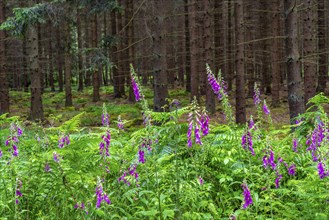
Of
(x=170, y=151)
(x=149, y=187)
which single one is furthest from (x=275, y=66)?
(x=149, y=187)

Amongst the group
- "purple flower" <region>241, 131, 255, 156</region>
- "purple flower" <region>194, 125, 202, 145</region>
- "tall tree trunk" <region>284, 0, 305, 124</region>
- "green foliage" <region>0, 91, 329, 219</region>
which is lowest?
"green foliage" <region>0, 91, 329, 219</region>

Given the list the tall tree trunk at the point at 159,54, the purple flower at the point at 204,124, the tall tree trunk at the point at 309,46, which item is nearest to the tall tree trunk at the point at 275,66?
the tall tree trunk at the point at 309,46

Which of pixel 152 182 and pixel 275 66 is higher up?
pixel 275 66

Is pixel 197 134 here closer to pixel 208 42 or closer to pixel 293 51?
pixel 293 51

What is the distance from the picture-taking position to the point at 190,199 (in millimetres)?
3672

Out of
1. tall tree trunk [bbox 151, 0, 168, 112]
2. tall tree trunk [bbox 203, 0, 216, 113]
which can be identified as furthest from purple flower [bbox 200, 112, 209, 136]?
tall tree trunk [bbox 203, 0, 216, 113]

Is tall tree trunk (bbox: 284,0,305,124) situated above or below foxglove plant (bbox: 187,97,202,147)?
above

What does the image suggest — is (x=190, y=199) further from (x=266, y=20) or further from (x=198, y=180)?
(x=266, y=20)

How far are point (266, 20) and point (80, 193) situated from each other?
808 inches

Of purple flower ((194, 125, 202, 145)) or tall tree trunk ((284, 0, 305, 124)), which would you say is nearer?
purple flower ((194, 125, 202, 145))

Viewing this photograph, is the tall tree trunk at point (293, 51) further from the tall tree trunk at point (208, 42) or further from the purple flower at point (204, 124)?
the tall tree trunk at point (208, 42)

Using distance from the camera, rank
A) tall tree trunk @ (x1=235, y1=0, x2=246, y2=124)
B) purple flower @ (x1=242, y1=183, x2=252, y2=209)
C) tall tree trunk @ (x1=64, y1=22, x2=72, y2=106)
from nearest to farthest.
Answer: purple flower @ (x1=242, y1=183, x2=252, y2=209) → tall tree trunk @ (x1=235, y1=0, x2=246, y2=124) → tall tree trunk @ (x1=64, y1=22, x2=72, y2=106)

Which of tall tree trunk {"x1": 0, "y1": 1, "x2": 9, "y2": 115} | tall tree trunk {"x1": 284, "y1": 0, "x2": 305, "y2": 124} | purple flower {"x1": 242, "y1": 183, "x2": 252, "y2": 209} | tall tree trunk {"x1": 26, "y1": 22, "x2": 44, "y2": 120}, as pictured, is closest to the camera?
purple flower {"x1": 242, "y1": 183, "x2": 252, "y2": 209}

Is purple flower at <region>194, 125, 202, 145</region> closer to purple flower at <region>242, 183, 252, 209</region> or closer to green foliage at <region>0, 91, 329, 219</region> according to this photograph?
green foliage at <region>0, 91, 329, 219</region>
